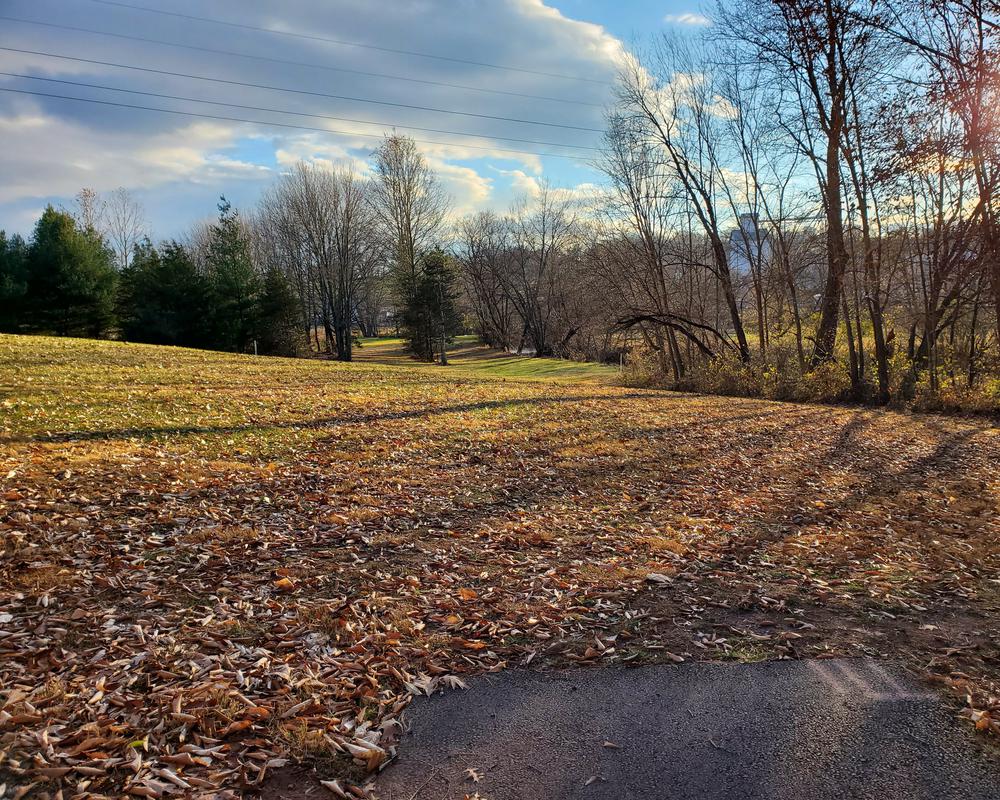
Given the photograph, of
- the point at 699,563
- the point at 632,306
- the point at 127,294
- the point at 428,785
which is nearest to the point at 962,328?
the point at 632,306

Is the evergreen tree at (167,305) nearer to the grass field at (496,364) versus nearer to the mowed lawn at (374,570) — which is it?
the grass field at (496,364)

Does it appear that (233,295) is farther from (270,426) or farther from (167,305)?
(270,426)

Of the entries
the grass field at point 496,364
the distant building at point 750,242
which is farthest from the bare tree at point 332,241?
the distant building at point 750,242

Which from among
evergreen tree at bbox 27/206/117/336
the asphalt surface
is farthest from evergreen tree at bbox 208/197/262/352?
the asphalt surface

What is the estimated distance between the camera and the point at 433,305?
128 feet

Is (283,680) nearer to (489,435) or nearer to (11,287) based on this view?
(489,435)

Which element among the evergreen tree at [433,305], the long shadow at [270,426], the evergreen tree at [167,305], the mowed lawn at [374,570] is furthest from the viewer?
the evergreen tree at [433,305]

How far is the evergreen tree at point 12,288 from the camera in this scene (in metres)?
27.3

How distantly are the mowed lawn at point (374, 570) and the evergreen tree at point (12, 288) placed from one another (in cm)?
2391

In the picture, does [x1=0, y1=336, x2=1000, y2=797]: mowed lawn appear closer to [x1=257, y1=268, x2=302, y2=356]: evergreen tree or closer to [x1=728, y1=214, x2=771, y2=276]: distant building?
[x1=728, y1=214, x2=771, y2=276]: distant building

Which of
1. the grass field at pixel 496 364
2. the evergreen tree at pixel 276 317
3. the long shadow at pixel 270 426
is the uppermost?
the evergreen tree at pixel 276 317

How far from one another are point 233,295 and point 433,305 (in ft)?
39.6

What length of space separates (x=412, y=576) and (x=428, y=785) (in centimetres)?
205

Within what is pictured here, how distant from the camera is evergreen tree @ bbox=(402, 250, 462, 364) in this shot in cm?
3859
